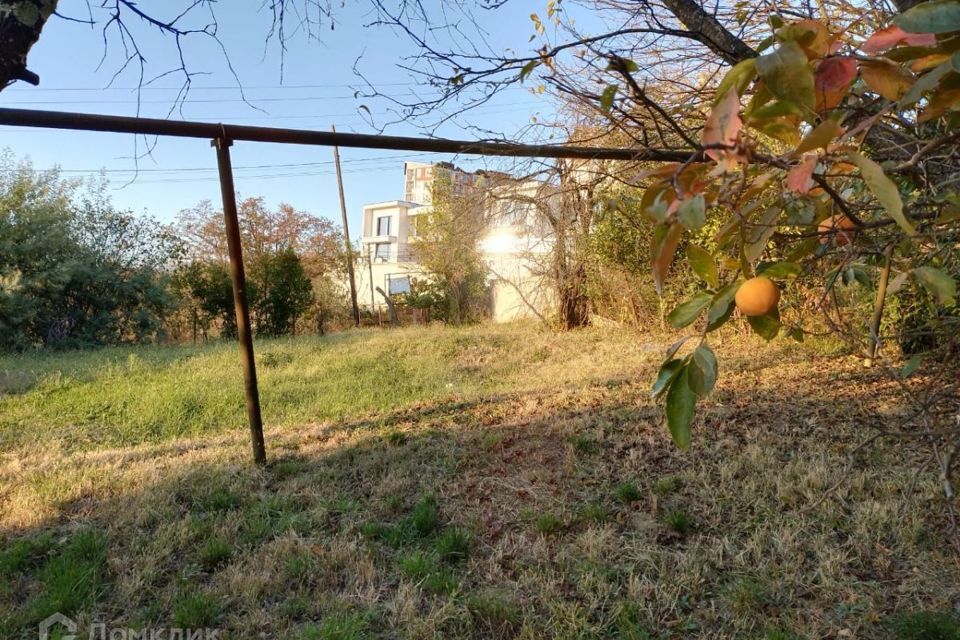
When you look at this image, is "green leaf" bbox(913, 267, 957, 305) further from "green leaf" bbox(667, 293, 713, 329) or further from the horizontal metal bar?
the horizontal metal bar

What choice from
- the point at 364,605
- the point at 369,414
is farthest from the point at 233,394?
the point at 364,605

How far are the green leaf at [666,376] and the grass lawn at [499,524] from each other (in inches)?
54.2

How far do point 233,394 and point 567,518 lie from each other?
4368 millimetres

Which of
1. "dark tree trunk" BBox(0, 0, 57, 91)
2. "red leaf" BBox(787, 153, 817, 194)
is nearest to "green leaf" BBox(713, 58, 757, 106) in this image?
"red leaf" BBox(787, 153, 817, 194)

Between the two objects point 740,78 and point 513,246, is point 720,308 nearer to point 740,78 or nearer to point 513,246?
point 740,78

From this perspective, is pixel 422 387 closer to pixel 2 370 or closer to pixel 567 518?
pixel 567 518

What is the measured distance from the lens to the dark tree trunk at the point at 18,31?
139 centimetres

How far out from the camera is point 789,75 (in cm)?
55

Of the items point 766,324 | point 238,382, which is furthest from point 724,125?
point 238,382

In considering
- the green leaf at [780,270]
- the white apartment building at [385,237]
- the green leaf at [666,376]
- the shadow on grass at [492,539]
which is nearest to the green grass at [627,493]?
the shadow on grass at [492,539]

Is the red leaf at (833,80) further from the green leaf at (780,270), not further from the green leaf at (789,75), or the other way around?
the green leaf at (780,270)

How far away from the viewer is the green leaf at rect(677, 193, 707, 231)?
496 millimetres

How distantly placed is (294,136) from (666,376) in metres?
2.45

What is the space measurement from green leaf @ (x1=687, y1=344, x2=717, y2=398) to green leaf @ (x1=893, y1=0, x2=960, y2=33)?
393 mm
